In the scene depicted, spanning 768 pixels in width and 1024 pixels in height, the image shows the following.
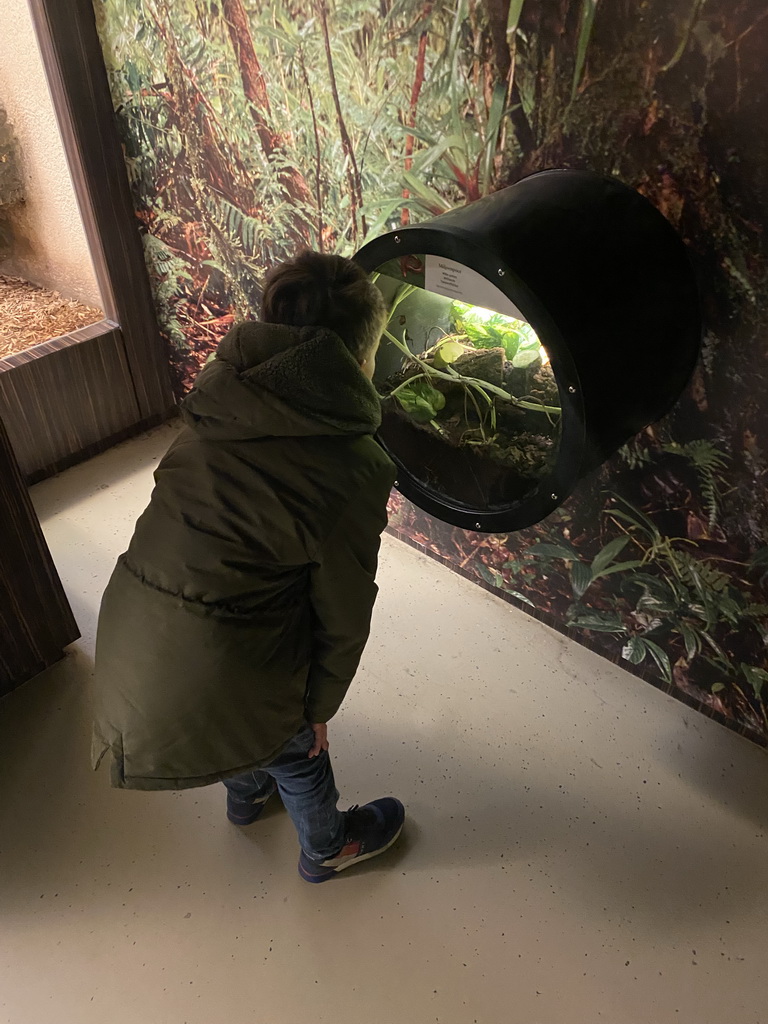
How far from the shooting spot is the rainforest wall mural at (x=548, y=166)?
3.74ft

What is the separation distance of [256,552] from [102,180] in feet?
5.47

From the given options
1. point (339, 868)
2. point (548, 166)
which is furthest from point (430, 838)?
point (548, 166)

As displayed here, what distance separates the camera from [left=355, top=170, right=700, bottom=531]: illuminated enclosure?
1.12m

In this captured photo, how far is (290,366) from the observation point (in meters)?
0.93

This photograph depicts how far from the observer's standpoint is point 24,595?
1685mm

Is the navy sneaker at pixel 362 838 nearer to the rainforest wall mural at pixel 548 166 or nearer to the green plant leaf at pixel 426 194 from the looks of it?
the rainforest wall mural at pixel 548 166

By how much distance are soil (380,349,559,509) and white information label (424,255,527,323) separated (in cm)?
18

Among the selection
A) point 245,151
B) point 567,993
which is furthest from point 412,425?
point 567,993

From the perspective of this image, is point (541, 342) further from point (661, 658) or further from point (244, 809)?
point (244, 809)

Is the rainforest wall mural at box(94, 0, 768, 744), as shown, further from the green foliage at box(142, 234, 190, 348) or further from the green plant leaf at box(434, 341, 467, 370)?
the green plant leaf at box(434, 341, 467, 370)

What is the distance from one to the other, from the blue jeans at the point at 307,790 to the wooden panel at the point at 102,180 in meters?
1.53

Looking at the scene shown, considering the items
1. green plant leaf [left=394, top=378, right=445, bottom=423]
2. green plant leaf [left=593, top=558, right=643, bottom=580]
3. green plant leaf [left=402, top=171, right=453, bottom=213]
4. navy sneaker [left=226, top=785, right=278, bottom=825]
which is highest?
green plant leaf [left=402, top=171, right=453, bottom=213]

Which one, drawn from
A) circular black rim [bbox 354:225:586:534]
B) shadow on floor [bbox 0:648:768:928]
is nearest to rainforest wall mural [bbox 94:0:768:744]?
circular black rim [bbox 354:225:586:534]

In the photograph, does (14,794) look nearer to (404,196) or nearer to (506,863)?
(506,863)
